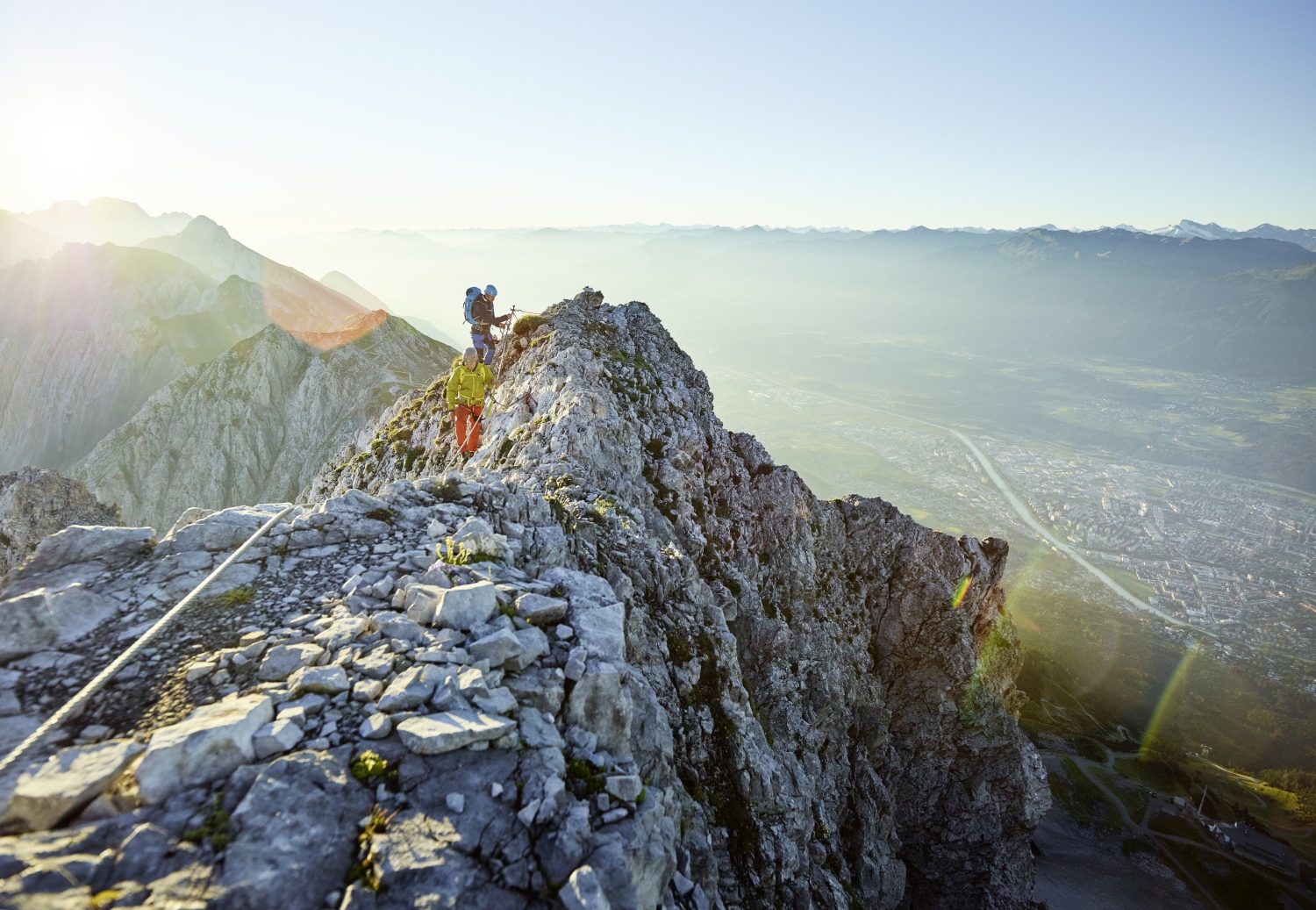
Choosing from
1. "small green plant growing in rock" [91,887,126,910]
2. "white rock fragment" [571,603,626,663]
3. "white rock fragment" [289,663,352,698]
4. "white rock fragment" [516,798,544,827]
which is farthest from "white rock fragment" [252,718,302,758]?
"white rock fragment" [571,603,626,663]

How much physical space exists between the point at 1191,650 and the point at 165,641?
238747mm

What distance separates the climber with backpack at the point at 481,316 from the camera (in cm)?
2933

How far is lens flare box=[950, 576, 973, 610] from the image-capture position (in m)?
34.0

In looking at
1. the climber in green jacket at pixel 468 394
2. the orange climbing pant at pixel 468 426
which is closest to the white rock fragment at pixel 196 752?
the climber in green jacket at pixel 468 394

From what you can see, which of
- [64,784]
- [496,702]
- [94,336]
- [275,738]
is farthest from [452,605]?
[94,336]

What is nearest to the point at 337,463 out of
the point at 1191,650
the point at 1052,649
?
the point at 1052,649

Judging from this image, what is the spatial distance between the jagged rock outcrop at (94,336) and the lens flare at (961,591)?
141469 mm

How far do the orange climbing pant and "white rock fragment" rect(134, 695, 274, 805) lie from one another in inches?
844

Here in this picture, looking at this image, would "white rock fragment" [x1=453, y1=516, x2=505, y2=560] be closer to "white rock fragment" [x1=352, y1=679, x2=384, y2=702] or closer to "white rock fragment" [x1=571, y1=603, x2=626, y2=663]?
"white rock fragment" [x1=571, y1=603, x2=626, y2=663]

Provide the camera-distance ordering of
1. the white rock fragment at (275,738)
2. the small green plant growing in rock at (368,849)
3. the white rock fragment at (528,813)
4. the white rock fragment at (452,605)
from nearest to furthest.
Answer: the small green plant growing in rock at (368,849)
the white rock fragment at (275,738)
the white rock fragment at (528,813)
the white rock fragment at (452,605)

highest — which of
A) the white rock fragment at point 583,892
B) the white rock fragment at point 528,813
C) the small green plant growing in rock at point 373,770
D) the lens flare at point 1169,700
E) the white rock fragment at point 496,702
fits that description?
the white rock fragment at point 496,702

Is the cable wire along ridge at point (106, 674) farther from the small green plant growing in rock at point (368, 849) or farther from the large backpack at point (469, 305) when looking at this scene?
the large backpack at point (469, 305)

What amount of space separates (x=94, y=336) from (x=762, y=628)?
161035 mm

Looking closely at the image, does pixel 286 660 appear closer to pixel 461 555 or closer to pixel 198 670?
→ pixel 198 670
